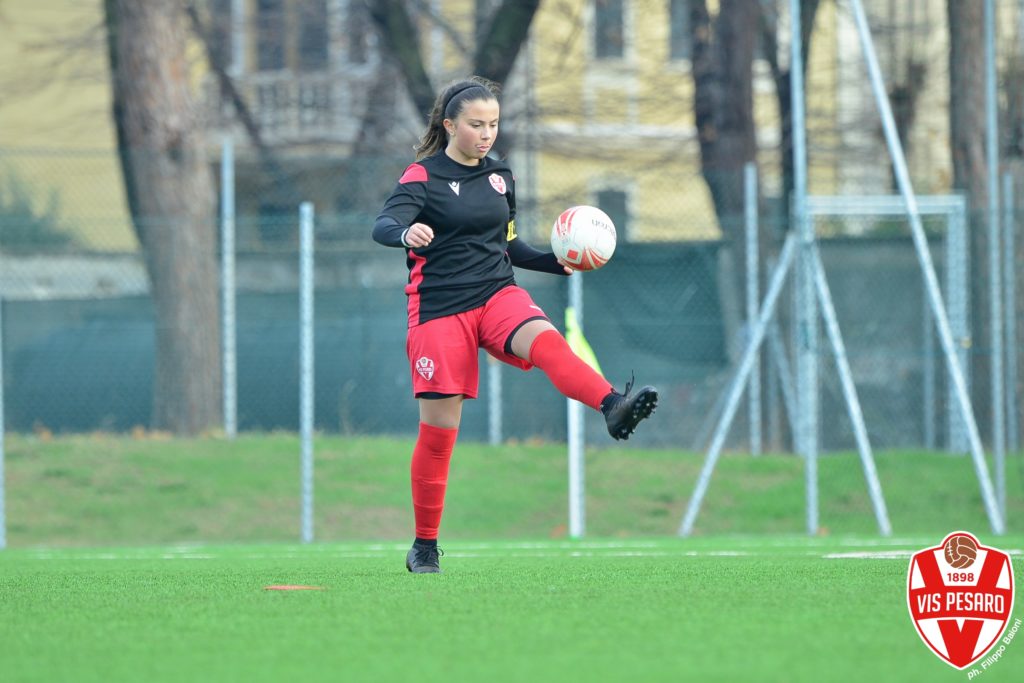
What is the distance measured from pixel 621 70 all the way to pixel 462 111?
63.0 ft

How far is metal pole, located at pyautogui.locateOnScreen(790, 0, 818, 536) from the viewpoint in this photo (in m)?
11.7

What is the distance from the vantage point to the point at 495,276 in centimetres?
629

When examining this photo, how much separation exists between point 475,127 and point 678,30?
19.5 metres

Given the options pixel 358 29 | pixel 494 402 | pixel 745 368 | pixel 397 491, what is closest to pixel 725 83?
pixel 494 402

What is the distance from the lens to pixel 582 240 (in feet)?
21.1

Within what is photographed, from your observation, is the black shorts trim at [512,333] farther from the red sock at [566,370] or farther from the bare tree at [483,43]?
the bare tree at [483,43]

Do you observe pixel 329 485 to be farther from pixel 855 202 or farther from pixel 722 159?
pixel 722 159

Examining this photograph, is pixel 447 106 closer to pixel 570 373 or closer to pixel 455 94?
pixel 455 94

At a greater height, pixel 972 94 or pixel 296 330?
pixel 972 94

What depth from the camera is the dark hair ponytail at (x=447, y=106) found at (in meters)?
6.27

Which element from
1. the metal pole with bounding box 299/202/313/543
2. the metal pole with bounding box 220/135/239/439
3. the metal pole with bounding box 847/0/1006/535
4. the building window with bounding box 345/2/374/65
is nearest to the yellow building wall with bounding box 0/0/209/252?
the metal pole with bounding box 220/135/239/439

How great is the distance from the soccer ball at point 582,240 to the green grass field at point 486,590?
127 centimetres

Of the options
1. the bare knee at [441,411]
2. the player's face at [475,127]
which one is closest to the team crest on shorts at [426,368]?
the bare knee at [441,411]

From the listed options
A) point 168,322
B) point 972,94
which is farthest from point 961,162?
point 168,322
